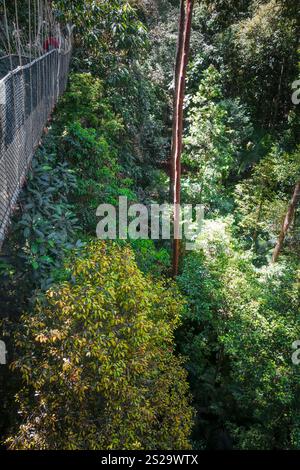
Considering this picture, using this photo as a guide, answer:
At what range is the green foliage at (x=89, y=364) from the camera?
3.66m

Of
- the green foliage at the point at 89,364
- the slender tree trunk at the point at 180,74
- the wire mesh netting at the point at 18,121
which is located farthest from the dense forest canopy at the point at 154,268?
the wire mesh netting at the point at 18,121

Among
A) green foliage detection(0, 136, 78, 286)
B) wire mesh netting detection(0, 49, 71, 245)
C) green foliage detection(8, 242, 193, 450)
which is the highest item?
wire mesh netting detection(0, 49, 71, 245)

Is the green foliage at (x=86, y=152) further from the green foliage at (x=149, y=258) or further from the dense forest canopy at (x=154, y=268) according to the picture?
the green foliage at (x=149, y=258)

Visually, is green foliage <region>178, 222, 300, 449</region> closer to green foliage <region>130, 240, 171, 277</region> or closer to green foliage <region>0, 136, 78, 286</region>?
green foliage <region>130, 240, 171, 277</region>

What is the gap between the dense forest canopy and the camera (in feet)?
12.6

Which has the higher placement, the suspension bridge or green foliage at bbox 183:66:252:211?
the suspension bridge

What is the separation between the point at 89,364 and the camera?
373cm

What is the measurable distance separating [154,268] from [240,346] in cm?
223

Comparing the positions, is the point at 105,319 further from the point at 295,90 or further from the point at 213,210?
the point at 295,90

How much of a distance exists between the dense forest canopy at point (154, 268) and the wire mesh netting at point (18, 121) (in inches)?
22.0

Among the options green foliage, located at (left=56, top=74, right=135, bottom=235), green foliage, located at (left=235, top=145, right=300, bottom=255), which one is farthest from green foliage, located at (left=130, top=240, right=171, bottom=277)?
green foliage, located at (left=235, top=145, right=300, bottom=255)

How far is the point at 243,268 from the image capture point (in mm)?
7449

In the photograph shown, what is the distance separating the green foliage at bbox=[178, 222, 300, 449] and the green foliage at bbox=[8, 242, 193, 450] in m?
1.43

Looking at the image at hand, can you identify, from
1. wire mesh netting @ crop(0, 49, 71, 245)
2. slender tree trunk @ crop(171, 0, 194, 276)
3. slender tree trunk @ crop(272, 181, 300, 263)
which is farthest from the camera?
slender tree trunk @ crop(272, 181, 300, 263)
